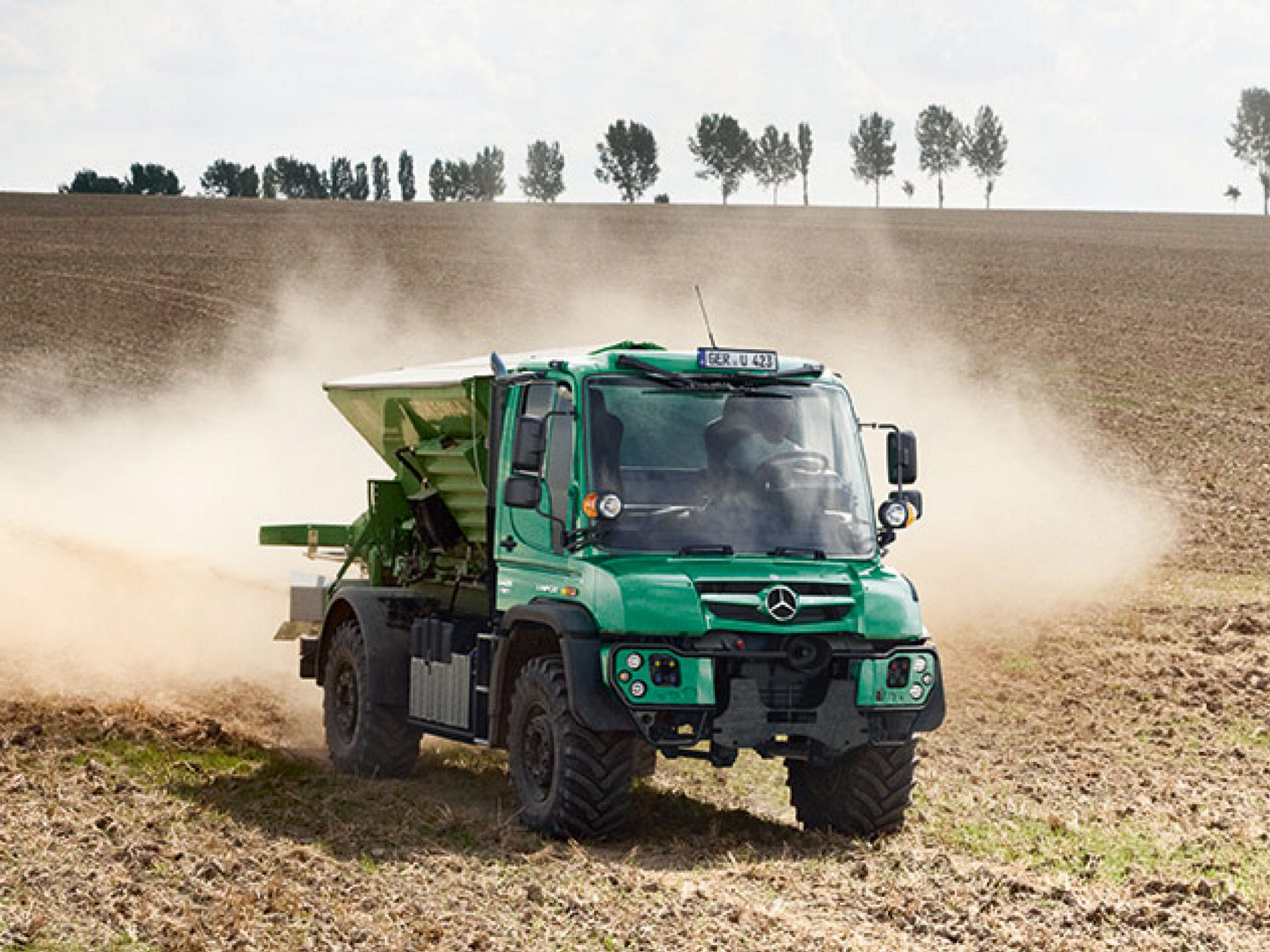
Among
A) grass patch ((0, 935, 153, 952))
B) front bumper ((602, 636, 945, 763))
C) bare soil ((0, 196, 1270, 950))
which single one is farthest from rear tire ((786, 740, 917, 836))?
grass patch ((0, 935, 153, 952))

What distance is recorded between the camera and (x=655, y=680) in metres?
10.7

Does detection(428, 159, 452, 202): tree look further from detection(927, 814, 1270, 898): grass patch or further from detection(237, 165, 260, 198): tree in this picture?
detection(927, 814, 1270, 898): grass patch

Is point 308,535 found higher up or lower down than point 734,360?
lower down

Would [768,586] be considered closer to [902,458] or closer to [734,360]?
[902,458]

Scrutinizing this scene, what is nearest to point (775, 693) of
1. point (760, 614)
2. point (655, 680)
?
point (760, 614)

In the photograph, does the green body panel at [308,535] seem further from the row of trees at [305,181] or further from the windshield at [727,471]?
the row of trees at [305,181]

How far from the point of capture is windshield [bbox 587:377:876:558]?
1112 centimetres

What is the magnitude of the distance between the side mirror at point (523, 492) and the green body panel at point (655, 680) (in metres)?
1.09

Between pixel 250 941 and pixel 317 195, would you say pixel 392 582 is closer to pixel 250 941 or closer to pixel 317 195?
pixel 250 941

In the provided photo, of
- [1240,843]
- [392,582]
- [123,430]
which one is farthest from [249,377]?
[1240,843]

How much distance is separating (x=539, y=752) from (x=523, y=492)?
1.57 meters

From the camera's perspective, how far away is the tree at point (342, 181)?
633 feet

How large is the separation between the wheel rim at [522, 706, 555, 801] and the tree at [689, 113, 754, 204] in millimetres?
152258

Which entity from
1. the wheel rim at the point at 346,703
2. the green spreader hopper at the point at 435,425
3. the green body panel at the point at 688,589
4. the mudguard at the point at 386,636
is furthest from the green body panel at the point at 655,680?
the wheel rim at the point at 346,703
